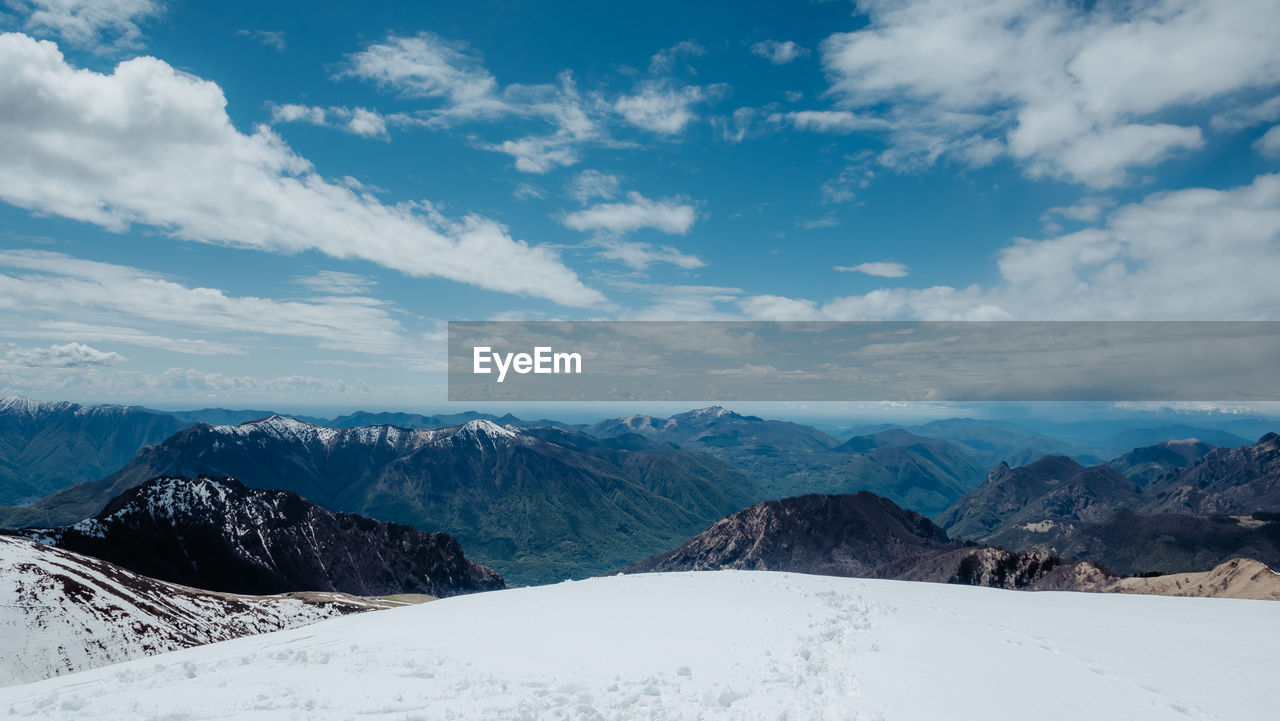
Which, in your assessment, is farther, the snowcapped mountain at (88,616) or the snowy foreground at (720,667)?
the snowcapped mountain at (88,616)

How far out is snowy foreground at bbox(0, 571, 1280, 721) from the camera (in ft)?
46.2

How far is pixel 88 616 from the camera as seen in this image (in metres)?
97.4

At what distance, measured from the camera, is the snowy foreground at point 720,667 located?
555 inches

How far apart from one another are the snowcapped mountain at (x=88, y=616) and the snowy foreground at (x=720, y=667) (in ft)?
318

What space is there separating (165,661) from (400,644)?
27.1 feet

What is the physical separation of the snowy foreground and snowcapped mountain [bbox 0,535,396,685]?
9685 centimetres

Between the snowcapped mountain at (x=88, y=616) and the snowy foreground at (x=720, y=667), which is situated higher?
the snowy foreground at (x=720, y=667)

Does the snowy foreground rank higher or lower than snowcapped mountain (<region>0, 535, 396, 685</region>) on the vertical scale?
higher

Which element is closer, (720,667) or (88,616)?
(720,667)

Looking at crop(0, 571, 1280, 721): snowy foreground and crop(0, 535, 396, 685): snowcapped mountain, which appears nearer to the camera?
crop(0, 571, 1280, 721): snowy foreground

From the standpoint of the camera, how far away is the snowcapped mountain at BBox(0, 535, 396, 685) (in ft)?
287

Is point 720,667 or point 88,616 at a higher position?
point 720,667

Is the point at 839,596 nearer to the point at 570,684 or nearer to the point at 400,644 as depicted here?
the point at 570,684

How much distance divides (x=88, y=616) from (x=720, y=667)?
418 feet
